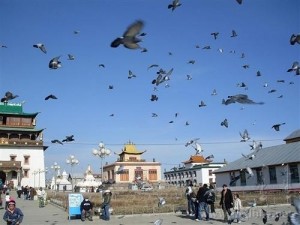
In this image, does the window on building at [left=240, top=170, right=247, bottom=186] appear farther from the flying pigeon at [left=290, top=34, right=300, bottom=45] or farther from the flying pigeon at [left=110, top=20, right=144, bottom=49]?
the flying pigeon at [left=110, top=20, right=144, bottom=49]

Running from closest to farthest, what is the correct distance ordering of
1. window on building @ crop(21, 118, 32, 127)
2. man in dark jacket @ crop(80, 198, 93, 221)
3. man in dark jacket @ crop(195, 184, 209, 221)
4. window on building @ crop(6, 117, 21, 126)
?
man in dark jacket @ crop(195, 184, 209, 221)
man in dark jacket @ crop(80, 198, 93, 221)
window on building @ crop(6, 117, 21, 126)
window on building @ crop(21, 118, 32, 127)

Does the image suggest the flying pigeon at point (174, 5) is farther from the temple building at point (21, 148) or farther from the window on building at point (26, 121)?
the window on building at point (26, 121)

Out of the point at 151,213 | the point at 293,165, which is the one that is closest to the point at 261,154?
the point at 293,165

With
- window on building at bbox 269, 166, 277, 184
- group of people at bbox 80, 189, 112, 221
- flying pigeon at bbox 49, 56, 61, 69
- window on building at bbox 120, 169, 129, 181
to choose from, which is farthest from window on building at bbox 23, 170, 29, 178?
flying pigeon at bbox 49, 56, 61, 69

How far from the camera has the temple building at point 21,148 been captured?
66875mm

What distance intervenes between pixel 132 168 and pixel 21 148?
3308 centimetres

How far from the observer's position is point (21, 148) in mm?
72062

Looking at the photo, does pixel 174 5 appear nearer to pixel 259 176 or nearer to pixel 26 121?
pixel 259 176

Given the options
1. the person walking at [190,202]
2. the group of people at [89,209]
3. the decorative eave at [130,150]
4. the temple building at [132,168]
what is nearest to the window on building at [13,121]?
the temple building at [132,168]

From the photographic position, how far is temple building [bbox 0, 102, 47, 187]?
219 ft

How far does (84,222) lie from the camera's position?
1766 centimetres

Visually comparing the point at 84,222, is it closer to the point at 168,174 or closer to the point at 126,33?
the point at 126,33

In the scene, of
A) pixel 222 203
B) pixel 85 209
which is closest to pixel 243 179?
pixel 222 203

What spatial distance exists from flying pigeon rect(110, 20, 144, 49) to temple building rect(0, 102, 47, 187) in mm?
62566
